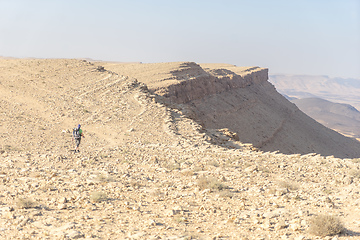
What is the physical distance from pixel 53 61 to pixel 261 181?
24205 mm

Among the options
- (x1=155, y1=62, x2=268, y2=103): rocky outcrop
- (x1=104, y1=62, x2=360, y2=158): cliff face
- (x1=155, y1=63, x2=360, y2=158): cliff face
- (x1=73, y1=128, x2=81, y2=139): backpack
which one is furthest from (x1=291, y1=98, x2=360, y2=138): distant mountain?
(x1=73, y1=128, x2=81, y2=139): backpack

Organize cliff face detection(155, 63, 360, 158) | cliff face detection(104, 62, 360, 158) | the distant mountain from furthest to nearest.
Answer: the distant mountain → cliff face detection(155, 63, 360, 158) → cliff face detection(104, 62, 360, 158)

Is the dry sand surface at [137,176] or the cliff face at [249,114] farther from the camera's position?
the cliff face at [249,114]

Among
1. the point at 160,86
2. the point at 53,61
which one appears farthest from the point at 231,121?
the point at 53,61

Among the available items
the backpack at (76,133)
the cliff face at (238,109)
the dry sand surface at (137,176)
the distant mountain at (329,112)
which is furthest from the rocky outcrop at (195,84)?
the distant mountain at (329,112)

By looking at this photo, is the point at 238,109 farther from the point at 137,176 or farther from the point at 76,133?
the point at 137,176

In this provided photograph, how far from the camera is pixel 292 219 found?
7266 millimetres

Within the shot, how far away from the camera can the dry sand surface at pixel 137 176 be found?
694 cm

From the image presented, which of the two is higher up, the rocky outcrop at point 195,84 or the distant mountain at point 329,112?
the rocky outcrop at point 195,84

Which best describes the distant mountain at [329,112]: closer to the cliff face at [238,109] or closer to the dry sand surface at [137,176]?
the cliff face at [238,109]

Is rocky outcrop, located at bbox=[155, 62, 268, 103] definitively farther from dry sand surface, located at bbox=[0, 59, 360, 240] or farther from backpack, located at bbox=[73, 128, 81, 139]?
backpack, located at bbox=[73, 128, 81, 139]

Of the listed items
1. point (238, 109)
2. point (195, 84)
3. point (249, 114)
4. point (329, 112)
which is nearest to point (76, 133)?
point (195, 84)

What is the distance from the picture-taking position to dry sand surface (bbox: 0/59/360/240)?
6.94 metres

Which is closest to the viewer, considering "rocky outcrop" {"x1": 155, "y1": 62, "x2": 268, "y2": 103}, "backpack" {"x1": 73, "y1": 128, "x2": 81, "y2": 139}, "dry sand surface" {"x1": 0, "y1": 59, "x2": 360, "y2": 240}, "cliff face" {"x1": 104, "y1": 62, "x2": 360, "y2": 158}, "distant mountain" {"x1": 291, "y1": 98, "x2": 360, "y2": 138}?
"dry sand surface" {"x1": 0, "y1": 59, "x2": 360, "y2": 240}
